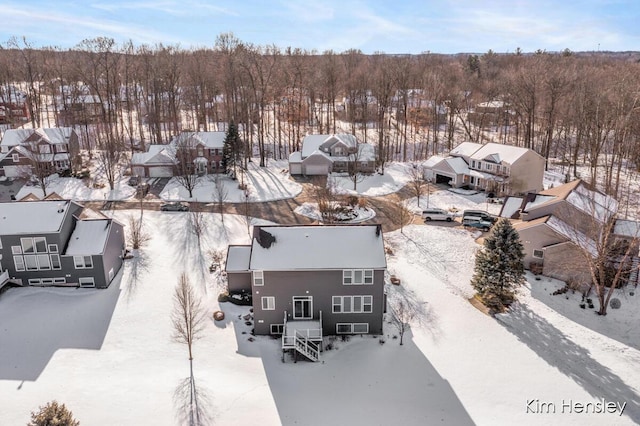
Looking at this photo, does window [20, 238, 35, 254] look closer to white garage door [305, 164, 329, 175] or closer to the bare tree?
white garage door [305, 164, 329, 175]

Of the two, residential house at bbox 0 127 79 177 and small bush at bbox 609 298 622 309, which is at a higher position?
residential house at bbox 0 127 79 177

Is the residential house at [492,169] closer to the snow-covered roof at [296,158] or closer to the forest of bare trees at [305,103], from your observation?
the forest of bare trees at [305,103]

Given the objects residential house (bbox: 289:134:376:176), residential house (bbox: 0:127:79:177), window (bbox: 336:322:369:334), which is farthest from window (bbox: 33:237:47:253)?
residential house (bbox: 289:134:376:176)

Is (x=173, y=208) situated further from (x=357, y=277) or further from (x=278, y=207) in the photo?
(x=357, y=277)

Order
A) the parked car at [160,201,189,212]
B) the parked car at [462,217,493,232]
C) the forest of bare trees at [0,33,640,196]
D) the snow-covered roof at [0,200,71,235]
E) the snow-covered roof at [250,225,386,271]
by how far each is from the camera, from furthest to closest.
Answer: the forest of bare trees at [0,33,640,196], the parked car at [160,201,189,212], the parked car at [462,217,493,232], the snow-covered roof at [0,200,71,235], the snow-covered roof at [250,225,386,271]

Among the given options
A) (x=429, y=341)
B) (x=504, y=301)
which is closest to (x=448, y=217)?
(x=504, y=301)

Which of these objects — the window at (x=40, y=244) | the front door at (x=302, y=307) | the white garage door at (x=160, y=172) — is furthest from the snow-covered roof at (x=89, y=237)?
the white garage door at (x=160, y=172)

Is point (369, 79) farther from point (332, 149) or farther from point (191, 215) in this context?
point (191, 215)
